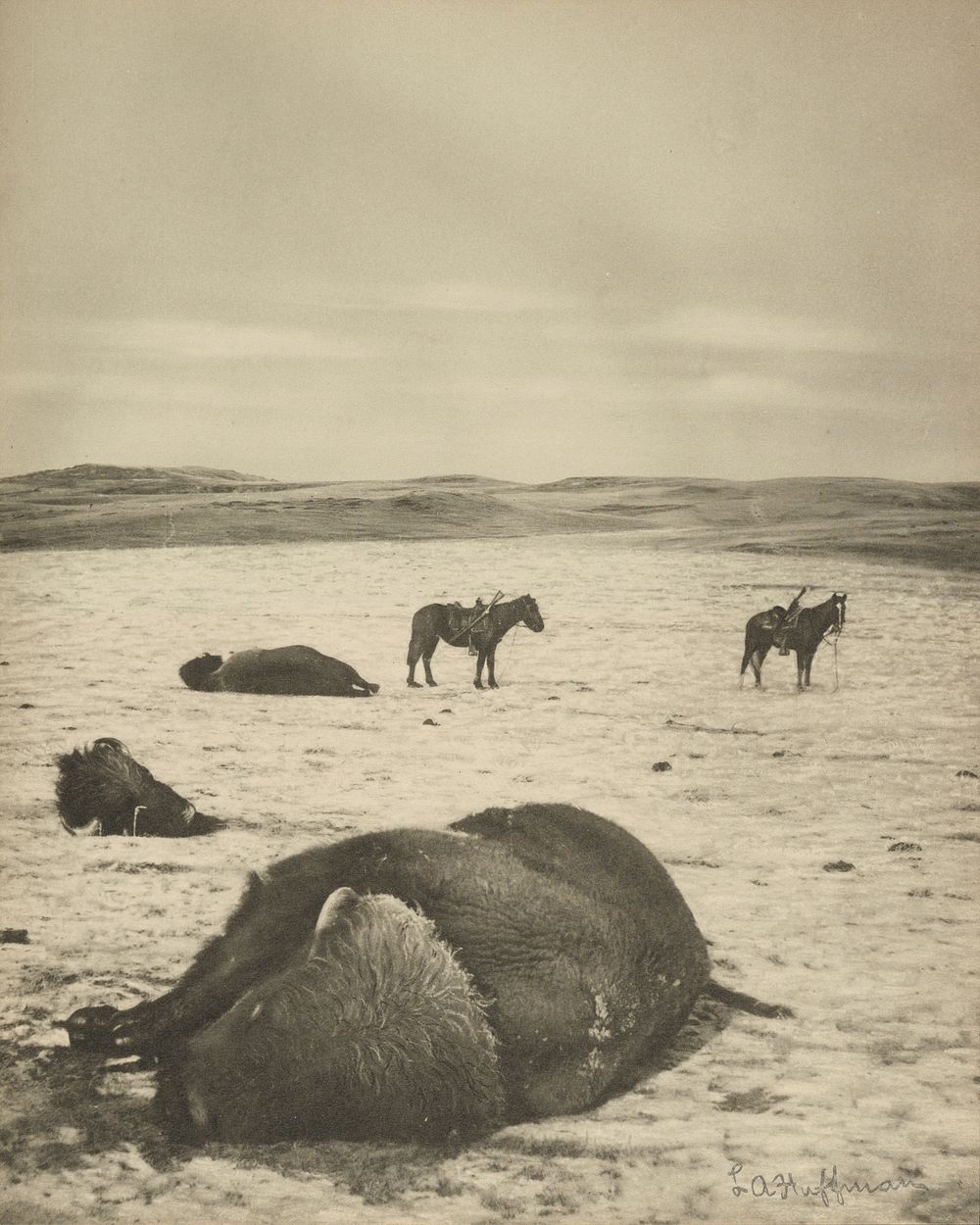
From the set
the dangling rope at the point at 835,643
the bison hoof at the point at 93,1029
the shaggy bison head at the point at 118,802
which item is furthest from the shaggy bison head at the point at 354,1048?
the dangling rope at the point at 835,643

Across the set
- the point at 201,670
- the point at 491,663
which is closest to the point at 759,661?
the point at 491,663

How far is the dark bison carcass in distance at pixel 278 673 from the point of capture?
356 cm

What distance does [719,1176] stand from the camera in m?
2.49

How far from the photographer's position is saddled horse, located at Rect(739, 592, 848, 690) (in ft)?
11.1

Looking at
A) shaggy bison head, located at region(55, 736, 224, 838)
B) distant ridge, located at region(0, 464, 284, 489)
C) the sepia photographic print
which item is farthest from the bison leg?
distant ridge, located at region(0, 464, 284, 489)

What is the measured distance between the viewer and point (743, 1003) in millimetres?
2680

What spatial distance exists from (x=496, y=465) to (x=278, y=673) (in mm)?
985

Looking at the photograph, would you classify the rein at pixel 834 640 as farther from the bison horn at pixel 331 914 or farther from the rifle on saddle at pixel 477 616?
the bison horn at pixel 331 914

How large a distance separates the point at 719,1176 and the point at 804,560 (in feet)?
6.03

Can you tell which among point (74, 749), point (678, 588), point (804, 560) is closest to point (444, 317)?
point (678, 588)

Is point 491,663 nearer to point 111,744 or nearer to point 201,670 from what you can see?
point 201,670

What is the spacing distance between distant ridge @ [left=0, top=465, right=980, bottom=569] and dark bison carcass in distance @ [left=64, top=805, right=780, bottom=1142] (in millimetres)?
1453

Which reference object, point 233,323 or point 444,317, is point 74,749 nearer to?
point 233,323
